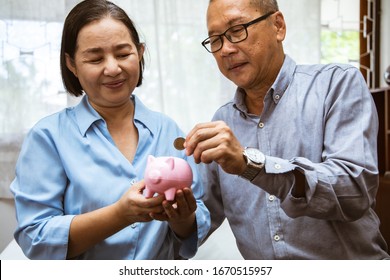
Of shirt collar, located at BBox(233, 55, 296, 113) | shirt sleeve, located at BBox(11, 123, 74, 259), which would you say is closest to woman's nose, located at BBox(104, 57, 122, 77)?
shirt sleeve, located at BBox(11, 123, 74, 259)

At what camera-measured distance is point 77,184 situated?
67cm

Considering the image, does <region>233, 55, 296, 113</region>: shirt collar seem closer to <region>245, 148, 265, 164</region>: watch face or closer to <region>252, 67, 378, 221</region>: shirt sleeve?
<region>252, 67, 378, 221</region>: shirt sleeve

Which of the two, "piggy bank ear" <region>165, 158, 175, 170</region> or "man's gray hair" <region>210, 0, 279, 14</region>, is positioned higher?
"man's gray hair" <region>210, 0, 279, 14</region>

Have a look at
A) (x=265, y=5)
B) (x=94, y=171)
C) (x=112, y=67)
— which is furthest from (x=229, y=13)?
(x=94, y=171)

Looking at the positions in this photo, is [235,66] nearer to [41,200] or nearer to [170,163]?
[170,163]

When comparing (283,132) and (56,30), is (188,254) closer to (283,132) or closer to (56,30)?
(283,132)

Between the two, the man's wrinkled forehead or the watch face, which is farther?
the man's wrinkled forehead

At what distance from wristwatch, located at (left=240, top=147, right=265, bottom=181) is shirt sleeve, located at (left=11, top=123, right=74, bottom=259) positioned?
0.27 metres

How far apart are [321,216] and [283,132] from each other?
0.54 feet

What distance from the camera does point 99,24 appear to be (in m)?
0.67

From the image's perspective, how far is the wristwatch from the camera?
0.59 meters

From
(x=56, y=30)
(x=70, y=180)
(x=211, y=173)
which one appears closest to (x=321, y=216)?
(x=211, y=173)

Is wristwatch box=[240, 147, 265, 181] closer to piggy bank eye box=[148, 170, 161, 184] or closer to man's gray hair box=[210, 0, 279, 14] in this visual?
piggy bank eye box=[148, 170, 161, 184]

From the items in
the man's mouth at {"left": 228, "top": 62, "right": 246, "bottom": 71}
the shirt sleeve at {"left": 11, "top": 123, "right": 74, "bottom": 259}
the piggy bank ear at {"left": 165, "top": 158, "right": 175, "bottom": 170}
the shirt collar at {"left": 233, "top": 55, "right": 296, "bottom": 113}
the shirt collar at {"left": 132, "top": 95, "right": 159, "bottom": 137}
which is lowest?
the shirt sleeve at {"left": 11, "top": 123, "right": 74, "bottom": 259}
